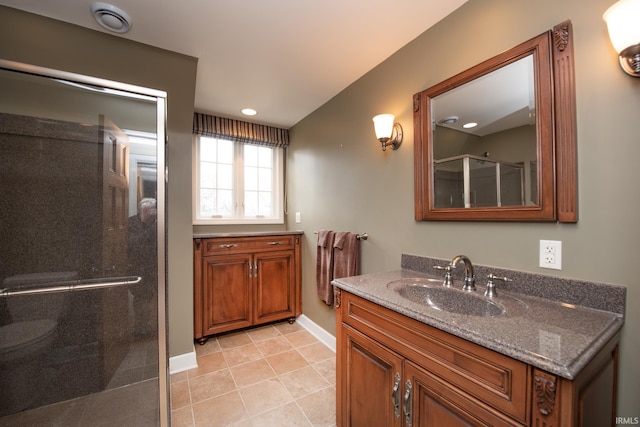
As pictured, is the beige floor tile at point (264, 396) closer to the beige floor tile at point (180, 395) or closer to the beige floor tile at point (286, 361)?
the beige floor tile at point (286, 361)

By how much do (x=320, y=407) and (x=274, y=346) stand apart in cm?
86

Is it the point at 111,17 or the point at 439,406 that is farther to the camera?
the point at 111,17

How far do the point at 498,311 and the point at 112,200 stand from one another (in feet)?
6.21

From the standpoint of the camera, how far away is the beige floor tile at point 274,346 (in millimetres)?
2318

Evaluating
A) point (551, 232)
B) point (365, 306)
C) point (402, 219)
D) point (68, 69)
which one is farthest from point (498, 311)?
point (68, 69)

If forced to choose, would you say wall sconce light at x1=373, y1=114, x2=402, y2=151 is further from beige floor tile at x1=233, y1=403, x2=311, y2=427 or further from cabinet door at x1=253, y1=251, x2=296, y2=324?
beige floor tile at x1=233, y1=403, x2=311, y2=427

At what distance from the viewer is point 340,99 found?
7.88 ft

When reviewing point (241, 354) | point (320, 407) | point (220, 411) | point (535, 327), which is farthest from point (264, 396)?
point (535, 327)

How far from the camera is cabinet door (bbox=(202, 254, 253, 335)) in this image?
246 cm

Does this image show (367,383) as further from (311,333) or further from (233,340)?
(233,340)

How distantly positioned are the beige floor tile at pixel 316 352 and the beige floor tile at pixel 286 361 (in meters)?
0.05

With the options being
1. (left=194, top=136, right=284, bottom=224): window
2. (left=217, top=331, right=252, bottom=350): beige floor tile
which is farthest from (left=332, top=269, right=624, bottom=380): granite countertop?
(left=194, top=136, right=284, bottom=224): window

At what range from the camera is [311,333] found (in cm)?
267

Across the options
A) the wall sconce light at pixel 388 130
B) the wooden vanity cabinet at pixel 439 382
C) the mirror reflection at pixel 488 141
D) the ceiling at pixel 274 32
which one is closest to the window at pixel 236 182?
the ceiling at pixel 274 32
